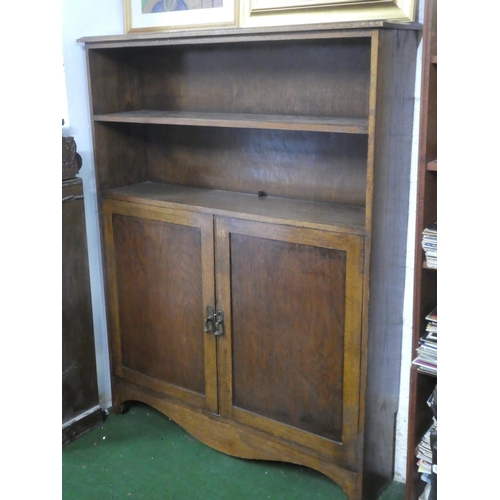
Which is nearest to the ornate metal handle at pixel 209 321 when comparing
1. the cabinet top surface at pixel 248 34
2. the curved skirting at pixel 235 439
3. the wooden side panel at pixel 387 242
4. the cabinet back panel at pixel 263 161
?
the curved skirting at pixel 235 439

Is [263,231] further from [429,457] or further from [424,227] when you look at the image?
[429,457]

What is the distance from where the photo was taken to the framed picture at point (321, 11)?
1.78 meters

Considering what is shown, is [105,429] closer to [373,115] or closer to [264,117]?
[264,117]

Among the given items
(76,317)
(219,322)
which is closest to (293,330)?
(219,322)

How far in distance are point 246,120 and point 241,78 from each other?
376 millimetres

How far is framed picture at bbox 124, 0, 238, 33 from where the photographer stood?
6.97ft

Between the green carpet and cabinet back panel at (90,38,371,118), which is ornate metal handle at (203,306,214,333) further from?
cabinet back panel at (90,38,371,118)

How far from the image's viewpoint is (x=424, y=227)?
65.1 inches

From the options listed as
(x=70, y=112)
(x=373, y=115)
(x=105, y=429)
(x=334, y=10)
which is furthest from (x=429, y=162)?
(x=105, y=429)

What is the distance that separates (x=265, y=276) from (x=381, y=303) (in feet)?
1.33

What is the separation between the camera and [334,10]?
6.19 feet

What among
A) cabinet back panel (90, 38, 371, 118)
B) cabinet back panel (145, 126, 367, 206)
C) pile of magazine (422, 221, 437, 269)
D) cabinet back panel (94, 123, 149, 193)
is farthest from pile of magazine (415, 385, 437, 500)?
cabinet back panel (94, 123, 149, 193)
